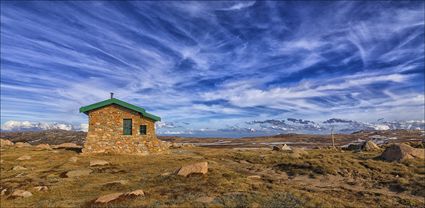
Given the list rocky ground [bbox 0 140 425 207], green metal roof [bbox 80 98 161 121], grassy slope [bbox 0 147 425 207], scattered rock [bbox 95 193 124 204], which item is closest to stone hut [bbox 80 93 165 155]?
green metal roof [bbox 80 98 161 121]

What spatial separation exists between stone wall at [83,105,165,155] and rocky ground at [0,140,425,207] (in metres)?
2.70

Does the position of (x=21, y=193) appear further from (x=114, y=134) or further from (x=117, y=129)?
(x=117, y=129)

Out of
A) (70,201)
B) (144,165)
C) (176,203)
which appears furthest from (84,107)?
(176,203)

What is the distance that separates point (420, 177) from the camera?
21.5 meters

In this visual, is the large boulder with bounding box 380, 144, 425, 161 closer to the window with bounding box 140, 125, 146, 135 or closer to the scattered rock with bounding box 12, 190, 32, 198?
the window with bounding box 140, 125, 146, 135

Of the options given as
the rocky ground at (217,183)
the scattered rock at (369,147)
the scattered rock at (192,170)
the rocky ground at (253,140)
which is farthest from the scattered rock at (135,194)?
the rocky ground at (253,140)

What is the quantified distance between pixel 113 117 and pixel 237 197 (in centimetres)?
2327

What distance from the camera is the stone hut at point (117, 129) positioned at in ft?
110

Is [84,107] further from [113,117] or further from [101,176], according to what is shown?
[101,176]

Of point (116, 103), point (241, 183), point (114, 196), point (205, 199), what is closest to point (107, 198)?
point (114, 196)

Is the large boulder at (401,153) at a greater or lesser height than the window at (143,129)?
lesser

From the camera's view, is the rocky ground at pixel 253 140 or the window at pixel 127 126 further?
the rocky ground at pixel 253 140

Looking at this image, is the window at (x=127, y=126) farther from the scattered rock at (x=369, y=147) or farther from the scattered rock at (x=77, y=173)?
the scattered rock at (x=369, y=147)

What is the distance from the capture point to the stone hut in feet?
110
